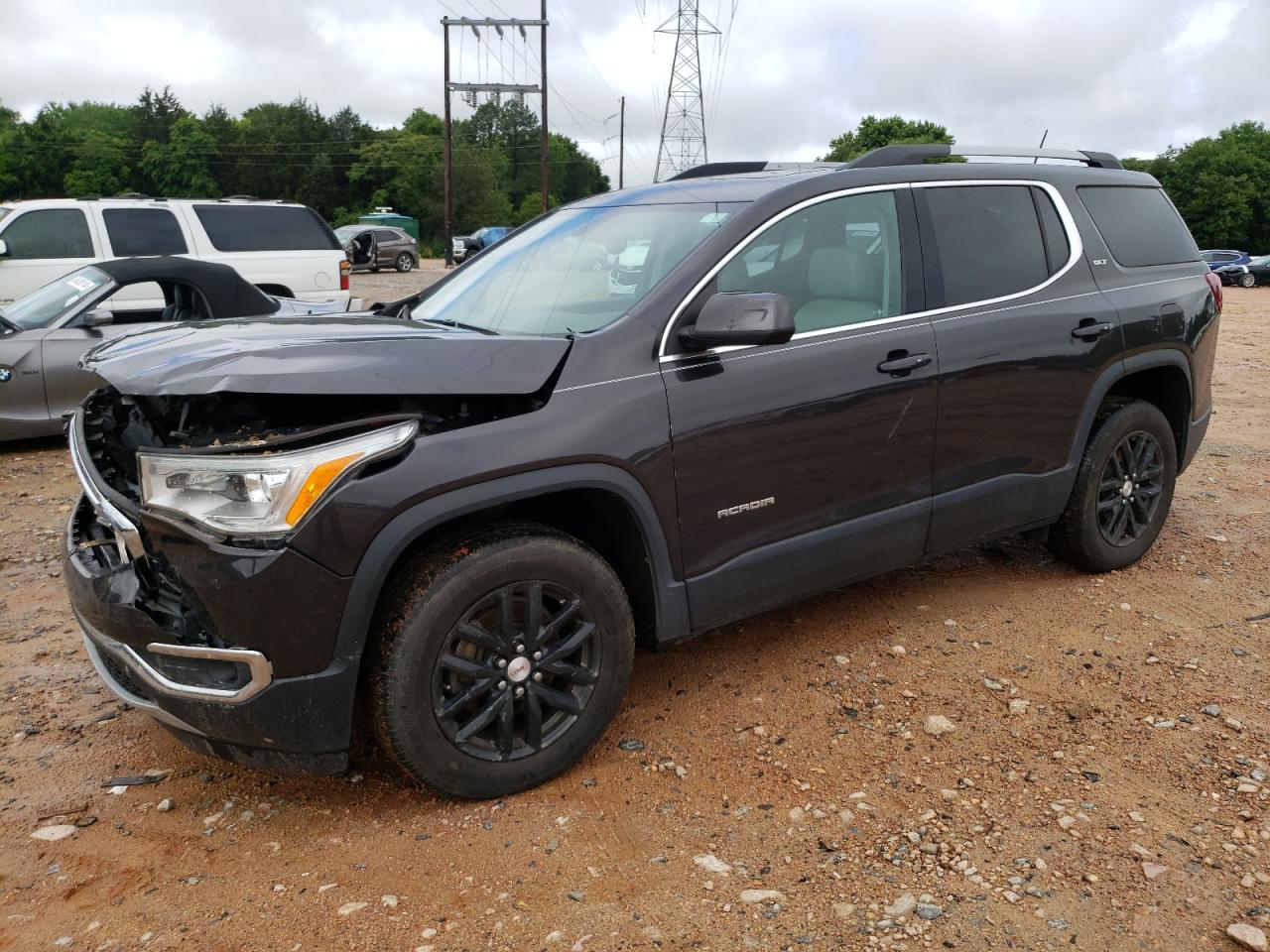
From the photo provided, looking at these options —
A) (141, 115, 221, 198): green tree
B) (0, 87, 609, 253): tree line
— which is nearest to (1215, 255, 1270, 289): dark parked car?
(0, 87, 609, 253): tree line

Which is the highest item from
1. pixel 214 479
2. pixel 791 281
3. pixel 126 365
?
pixel 791 281

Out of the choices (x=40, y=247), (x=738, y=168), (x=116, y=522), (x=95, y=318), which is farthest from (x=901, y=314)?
(x=40, y=247)

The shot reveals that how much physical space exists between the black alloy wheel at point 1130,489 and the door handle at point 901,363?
55.9 inches

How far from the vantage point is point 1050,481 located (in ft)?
14.1

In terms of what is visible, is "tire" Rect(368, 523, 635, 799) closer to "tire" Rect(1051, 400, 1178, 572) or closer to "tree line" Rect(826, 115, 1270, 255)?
"tire" Rect(1051, 400, 1178, 572)

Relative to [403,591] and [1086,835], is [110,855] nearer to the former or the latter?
[403,591]

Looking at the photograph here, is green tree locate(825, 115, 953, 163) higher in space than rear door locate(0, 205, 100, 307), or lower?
higher

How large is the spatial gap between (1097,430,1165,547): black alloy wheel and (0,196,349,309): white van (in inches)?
296

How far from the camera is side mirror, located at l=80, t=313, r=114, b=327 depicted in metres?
7.67

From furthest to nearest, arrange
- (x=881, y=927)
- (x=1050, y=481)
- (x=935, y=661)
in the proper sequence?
(x=1050, y=481)
(x=935, y=661)
(x=881, y=927)

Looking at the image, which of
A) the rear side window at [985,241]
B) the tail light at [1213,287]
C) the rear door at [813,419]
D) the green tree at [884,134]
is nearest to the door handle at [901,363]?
the rear door at [813,419]

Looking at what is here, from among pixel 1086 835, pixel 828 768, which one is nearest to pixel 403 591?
pixel 828 768

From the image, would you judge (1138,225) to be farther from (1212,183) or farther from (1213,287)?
(1212,183)

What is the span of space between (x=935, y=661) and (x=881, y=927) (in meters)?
1.62
